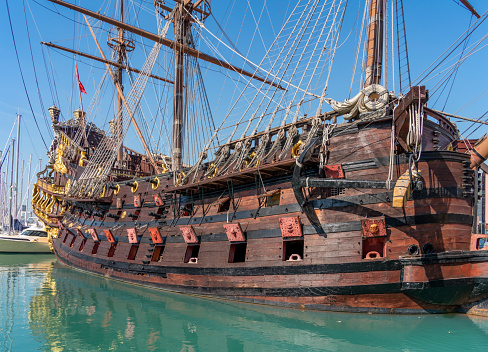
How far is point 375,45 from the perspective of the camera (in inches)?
470

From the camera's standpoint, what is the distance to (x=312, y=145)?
1090 cm

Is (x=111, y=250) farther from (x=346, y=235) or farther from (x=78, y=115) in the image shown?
(x=78, y=115)

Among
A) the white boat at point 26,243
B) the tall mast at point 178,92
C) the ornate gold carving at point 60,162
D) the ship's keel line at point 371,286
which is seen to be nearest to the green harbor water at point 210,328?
the ship's keel line at point 371,286

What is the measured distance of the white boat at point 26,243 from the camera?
3459cm

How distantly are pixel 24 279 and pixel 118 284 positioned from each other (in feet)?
16.8

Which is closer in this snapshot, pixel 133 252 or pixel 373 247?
pixel 373 247

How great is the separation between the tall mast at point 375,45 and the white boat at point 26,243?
33.7m

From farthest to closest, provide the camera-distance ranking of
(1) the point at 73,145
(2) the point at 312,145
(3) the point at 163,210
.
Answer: (1) the point at 73,145, (3) the point at 163,210, (2) the point at 312,145

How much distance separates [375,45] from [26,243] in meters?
35.2

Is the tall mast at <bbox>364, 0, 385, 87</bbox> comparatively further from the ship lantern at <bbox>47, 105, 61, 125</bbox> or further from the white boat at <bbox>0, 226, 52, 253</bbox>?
the white boat at <bbox>0, 226, 52, 253</bbox>

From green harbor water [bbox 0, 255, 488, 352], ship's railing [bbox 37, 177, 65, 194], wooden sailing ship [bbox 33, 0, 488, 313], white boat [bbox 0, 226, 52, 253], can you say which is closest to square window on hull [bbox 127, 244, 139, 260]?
wooden sailing ship [bbox 33, 0, 488, 313]

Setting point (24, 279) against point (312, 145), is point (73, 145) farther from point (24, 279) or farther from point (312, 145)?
point (312, 145)

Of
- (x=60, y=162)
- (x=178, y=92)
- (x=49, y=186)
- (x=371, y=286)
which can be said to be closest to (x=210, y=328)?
(x=371, y=286)

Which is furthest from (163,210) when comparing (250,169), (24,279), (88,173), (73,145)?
(73,145)
